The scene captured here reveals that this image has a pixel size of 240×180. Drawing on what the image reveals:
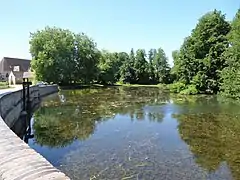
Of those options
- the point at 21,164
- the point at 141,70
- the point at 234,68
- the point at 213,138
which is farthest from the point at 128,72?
the point at 21,164

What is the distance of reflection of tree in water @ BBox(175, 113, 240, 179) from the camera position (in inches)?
380

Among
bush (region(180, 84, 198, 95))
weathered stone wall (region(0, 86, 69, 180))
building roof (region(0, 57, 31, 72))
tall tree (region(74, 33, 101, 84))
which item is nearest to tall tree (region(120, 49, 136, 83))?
tall tree (region(74, 33, 101, 84))

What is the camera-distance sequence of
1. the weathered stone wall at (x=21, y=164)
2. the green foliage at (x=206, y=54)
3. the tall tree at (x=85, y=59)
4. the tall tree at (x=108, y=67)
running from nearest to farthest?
the weathered stone wall at (x=21, y=164) < the green foliage at (x=206, y=54) < the tall tree at (x=85, y=59) < the tall tree at (x=108, y=67)

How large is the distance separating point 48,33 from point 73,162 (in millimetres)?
49137

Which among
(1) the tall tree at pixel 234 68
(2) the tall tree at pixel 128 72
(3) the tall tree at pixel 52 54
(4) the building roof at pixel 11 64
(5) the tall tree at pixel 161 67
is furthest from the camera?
(5) the tall tree at pixel 161 67

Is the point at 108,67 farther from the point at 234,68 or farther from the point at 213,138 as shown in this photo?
the point at 213,138

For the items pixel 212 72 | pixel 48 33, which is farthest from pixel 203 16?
pixel 48 33

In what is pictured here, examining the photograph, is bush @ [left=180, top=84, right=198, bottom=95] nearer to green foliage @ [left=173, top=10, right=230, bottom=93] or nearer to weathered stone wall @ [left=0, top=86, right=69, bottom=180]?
green foliage @ [left=173, top=10, right=230, bottom=93]

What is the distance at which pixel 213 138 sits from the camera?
1287 centimetres

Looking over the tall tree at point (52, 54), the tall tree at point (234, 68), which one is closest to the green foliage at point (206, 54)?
the tall tree at point (234, 68)

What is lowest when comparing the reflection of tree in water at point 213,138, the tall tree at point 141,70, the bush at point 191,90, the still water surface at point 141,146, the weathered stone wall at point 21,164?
the still water surface at point 141,146

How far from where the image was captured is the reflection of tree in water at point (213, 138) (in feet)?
31.7

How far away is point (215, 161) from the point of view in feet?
31.6

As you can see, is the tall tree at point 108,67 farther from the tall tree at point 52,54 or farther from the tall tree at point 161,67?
the tall tree at point 52,54
